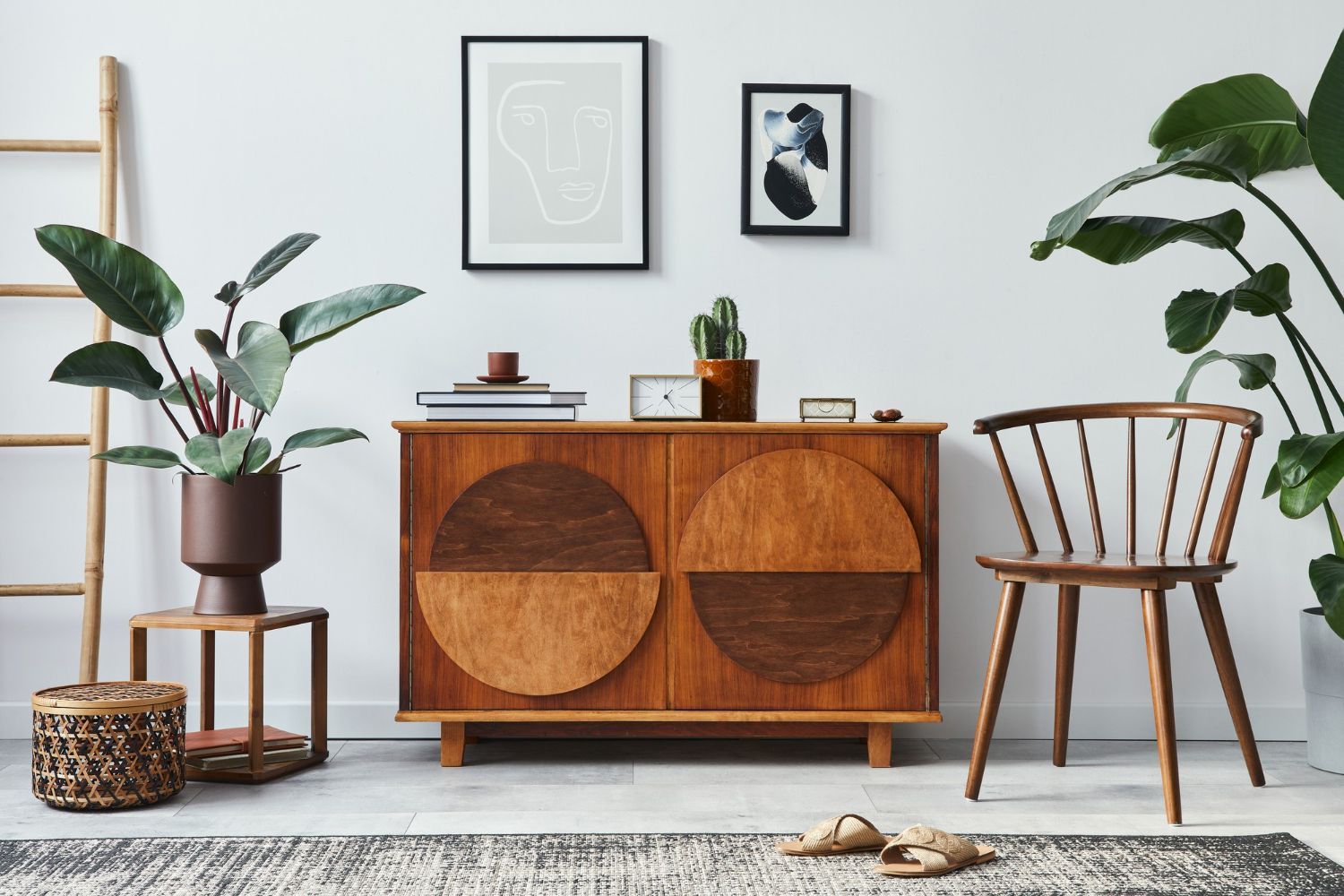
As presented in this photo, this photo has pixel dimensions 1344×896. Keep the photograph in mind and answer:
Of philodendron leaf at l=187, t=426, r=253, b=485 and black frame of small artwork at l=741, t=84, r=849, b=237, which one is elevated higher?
black frame of small artwork at l=741, t=84, r=849, b=237

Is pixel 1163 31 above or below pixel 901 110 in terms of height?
above

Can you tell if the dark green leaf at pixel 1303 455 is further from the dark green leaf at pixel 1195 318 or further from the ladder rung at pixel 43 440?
the ladder rung at pixel 43 440

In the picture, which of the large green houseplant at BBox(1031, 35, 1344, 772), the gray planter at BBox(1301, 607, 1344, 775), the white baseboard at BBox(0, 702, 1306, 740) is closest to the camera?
the large green houseplant at BBox(1031, 35, 1344, 772)

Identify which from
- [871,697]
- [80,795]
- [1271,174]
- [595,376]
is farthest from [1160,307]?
[80,795]

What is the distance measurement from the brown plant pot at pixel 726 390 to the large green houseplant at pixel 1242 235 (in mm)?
669

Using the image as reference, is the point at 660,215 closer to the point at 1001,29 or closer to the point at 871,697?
the point at 1001,29

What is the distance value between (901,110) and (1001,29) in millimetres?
319

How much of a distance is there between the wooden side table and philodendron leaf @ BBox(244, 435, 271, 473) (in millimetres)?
309

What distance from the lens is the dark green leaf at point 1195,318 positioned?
2.25 m

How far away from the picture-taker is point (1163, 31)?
273 cm

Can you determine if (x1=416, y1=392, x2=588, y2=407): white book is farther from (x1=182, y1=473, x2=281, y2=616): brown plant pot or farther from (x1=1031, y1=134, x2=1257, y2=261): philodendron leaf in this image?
(x1=1031, y1=134, x2=1257, y2=261): philodendron leaf

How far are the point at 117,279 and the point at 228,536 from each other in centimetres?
56

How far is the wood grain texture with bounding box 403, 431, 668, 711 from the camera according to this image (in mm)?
2342

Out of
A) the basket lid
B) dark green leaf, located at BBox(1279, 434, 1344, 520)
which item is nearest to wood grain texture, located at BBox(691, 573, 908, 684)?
dark green leaf, located at BBox(1279, 434, 1344, 520)
